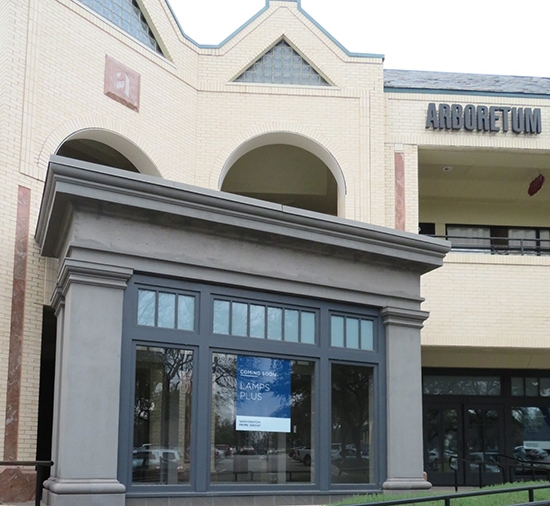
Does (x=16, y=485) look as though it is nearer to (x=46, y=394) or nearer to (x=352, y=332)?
(x=352, y=332)

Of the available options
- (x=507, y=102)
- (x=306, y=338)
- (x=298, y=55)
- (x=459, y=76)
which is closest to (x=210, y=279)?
(x=306, y=338)

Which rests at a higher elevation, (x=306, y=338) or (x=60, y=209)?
(x=60, y=209)

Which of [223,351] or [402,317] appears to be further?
[402,317]

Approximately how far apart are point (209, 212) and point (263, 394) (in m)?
2.89

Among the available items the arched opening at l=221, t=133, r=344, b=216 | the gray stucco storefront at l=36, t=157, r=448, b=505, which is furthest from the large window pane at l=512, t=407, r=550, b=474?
the gray stucco storefront at l=36, t=157, r=448, b=505

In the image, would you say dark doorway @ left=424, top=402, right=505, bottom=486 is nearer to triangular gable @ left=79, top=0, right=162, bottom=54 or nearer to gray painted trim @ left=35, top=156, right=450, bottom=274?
gray painted trim @ left=35, top=156, right=450, bottom=274

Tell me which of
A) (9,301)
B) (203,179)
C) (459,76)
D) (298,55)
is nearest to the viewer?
(9,301)

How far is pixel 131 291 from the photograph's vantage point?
12.5m

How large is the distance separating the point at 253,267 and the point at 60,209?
3.02 meters

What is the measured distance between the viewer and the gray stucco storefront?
1196 cm

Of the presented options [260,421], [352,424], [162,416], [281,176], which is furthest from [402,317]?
[281,176]

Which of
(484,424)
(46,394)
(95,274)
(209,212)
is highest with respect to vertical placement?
(209,212)

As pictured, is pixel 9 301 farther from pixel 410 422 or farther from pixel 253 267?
pixel 410 422

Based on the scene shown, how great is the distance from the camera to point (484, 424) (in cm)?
2473
